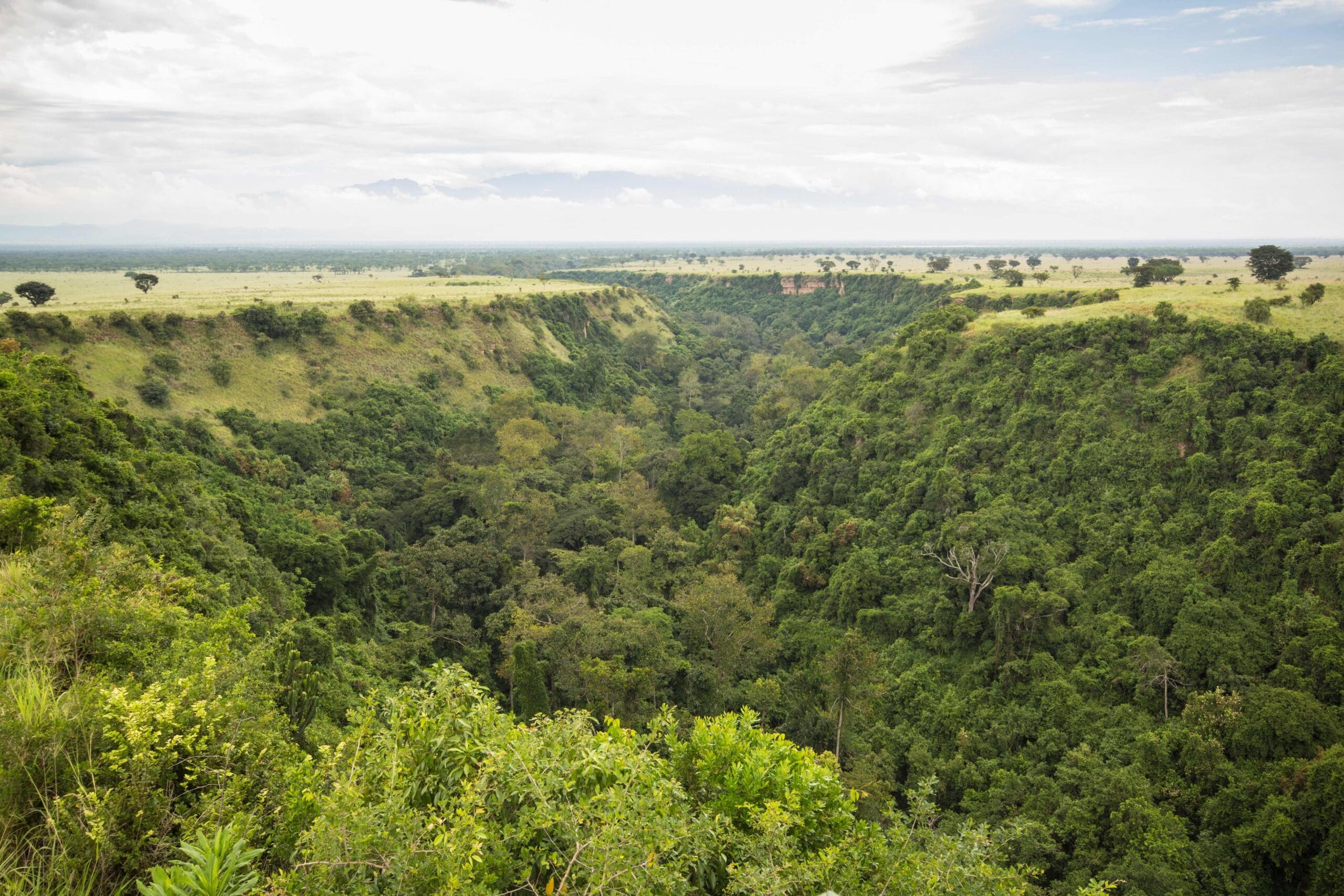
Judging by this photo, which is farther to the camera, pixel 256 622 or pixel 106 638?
pixel 256 622

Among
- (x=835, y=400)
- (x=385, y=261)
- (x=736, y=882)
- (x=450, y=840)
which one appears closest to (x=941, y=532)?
(x=835, y=400)

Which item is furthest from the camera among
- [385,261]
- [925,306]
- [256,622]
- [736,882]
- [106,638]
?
[385,261]

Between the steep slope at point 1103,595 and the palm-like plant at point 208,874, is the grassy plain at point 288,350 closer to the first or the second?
the steep slope at point 1103,595

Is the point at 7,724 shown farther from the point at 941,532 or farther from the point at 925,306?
the point at 925,306

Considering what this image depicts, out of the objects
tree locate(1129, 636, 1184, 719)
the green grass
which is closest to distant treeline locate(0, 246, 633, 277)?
the green grass

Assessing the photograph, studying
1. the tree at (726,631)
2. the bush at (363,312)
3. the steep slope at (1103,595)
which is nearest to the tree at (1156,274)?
the steep slope at (1103,595)

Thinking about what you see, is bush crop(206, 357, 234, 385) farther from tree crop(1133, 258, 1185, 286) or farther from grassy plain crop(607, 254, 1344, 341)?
tree crop(1133, 258, 1185, 286)
